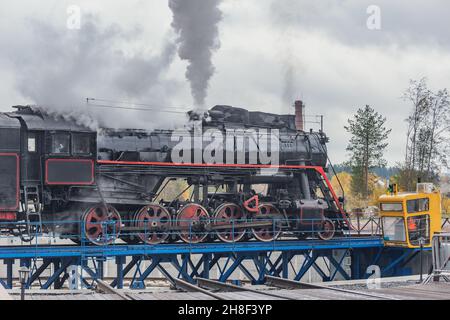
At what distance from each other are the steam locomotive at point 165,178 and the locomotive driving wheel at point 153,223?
0.10 feet

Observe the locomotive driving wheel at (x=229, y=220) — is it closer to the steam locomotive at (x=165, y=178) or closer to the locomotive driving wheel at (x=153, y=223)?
the steam locomotive at (x=165, y=178)

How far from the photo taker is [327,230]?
944 inches

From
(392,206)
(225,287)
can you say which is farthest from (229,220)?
(225,287)

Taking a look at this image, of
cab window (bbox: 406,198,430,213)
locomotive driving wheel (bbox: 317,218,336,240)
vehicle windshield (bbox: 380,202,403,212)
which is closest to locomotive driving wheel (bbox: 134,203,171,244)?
locomotive driving wheel (bbox: 317,218,336,240)

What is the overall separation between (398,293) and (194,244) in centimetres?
875

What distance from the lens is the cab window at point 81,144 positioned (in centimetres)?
2041

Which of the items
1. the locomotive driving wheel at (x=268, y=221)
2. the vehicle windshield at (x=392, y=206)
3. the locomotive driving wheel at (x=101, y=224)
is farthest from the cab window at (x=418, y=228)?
the locomotive driving wheel at (x=101, y=224)

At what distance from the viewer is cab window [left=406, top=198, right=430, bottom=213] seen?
23.4m

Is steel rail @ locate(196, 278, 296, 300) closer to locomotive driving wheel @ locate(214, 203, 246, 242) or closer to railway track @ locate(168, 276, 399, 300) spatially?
railway track @ locate(168, 276, 399, 300)

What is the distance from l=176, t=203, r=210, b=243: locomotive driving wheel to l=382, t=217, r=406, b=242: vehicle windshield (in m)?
6.05

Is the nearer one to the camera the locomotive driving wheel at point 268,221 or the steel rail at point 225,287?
the steel rail at point 225,287

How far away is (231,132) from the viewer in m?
23.0
